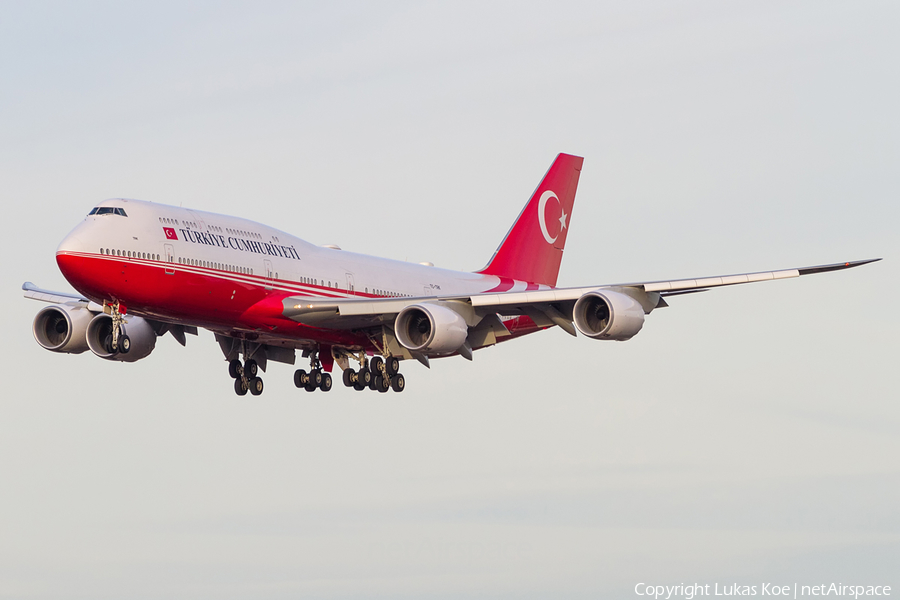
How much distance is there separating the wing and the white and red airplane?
5cm

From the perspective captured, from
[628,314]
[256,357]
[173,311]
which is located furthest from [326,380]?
[628,314]

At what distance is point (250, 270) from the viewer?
45375mm

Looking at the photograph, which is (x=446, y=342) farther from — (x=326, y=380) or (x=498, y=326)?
(x=326, y=380)

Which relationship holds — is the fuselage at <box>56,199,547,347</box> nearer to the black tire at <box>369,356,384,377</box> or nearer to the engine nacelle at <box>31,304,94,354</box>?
the black tire at <box>369,356,384,377</box>

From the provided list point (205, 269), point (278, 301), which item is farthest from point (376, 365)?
point (205, 269)

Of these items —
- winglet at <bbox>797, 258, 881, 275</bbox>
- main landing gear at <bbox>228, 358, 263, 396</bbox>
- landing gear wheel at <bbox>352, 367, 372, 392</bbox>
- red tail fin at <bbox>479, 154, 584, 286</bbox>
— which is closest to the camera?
winglet at <bbox>797, 258, 881, 275</bbox>

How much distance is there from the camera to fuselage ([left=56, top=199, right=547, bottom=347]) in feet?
138

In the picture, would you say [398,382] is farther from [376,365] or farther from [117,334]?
[117,334]

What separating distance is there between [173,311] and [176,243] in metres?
2.29

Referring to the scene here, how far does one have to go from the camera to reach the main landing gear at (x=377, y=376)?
50719 millimetres

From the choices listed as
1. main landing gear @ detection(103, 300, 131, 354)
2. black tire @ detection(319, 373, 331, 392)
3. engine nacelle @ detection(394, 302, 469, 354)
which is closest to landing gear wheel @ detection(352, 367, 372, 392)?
black tire @ detection(319, 373, 331, 392)

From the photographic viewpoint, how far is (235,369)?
5256 cm

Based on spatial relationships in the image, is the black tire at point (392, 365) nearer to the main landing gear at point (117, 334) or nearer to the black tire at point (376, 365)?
the black tire at point (376, 365)

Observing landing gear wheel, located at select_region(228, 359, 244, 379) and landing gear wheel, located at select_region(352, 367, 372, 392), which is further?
landing gear wheel, located at select_region(228, 359, 244, 379)
